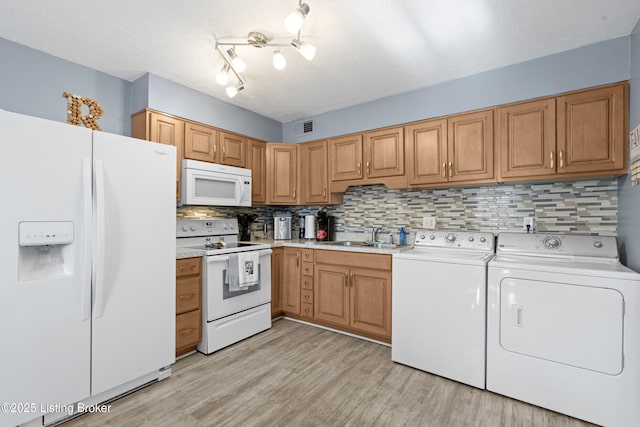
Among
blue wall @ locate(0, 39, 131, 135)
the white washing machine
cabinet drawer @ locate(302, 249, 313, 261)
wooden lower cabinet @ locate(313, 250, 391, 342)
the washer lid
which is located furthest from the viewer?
cabinet drawer @ locate(302, 249, 313, 261)

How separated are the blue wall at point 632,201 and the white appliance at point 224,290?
2.82 m

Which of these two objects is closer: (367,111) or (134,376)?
(134,376)

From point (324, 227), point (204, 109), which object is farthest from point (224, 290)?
point (204, 109)

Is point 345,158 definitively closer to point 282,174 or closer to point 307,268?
point 282,174

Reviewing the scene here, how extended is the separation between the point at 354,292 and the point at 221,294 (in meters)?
1.26

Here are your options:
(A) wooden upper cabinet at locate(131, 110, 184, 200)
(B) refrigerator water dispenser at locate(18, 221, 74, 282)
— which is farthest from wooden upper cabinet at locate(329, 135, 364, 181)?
(B) refrigerator water dispenser at locate(18, 221, 74, 282)

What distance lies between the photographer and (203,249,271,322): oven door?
2582mm

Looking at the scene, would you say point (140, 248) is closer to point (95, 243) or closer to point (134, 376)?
point (95, 243)

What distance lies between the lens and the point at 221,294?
8.78 feet

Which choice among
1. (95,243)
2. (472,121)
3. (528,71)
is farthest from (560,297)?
(95,243)

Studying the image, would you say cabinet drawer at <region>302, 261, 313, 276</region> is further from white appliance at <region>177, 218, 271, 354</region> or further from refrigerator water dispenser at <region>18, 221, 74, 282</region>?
refrigerator water dispenser at <region>18, 221, 74, 282</region>

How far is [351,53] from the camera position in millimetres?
2320

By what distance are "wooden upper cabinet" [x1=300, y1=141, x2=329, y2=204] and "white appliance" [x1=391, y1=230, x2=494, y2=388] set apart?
4.70ft

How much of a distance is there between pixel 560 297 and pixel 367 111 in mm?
2422
